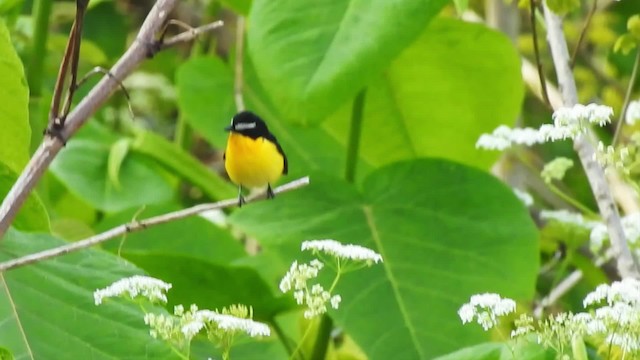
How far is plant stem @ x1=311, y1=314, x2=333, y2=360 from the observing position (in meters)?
1.17

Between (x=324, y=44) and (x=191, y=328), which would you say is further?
(x=324, y=44)

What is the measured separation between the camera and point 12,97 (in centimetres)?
100

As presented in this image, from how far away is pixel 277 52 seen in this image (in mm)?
1077

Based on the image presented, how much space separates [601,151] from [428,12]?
0.74ft

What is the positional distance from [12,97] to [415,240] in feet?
1.39

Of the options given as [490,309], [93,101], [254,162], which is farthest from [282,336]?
[93,101]

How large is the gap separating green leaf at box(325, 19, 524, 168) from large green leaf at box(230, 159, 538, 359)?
0.14m

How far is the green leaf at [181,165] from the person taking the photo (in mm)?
1449

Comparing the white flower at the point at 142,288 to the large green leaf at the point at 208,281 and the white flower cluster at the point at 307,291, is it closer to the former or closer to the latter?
the white flower cluster at the point at 307,291

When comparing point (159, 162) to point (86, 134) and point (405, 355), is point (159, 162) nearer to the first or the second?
point (86, 134)

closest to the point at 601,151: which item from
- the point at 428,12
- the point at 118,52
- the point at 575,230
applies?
the point at 428,12

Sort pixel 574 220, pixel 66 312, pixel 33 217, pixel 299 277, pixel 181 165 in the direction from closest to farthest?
pixel 299 277 → pixel 66 312 → pixel 33 217 → pixel 574 220 → pixel 181 165

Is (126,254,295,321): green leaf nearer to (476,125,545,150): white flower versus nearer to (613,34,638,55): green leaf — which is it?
(476,125,545,150): white flower

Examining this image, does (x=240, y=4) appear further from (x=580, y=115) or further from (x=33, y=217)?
(x=580, y=115)
